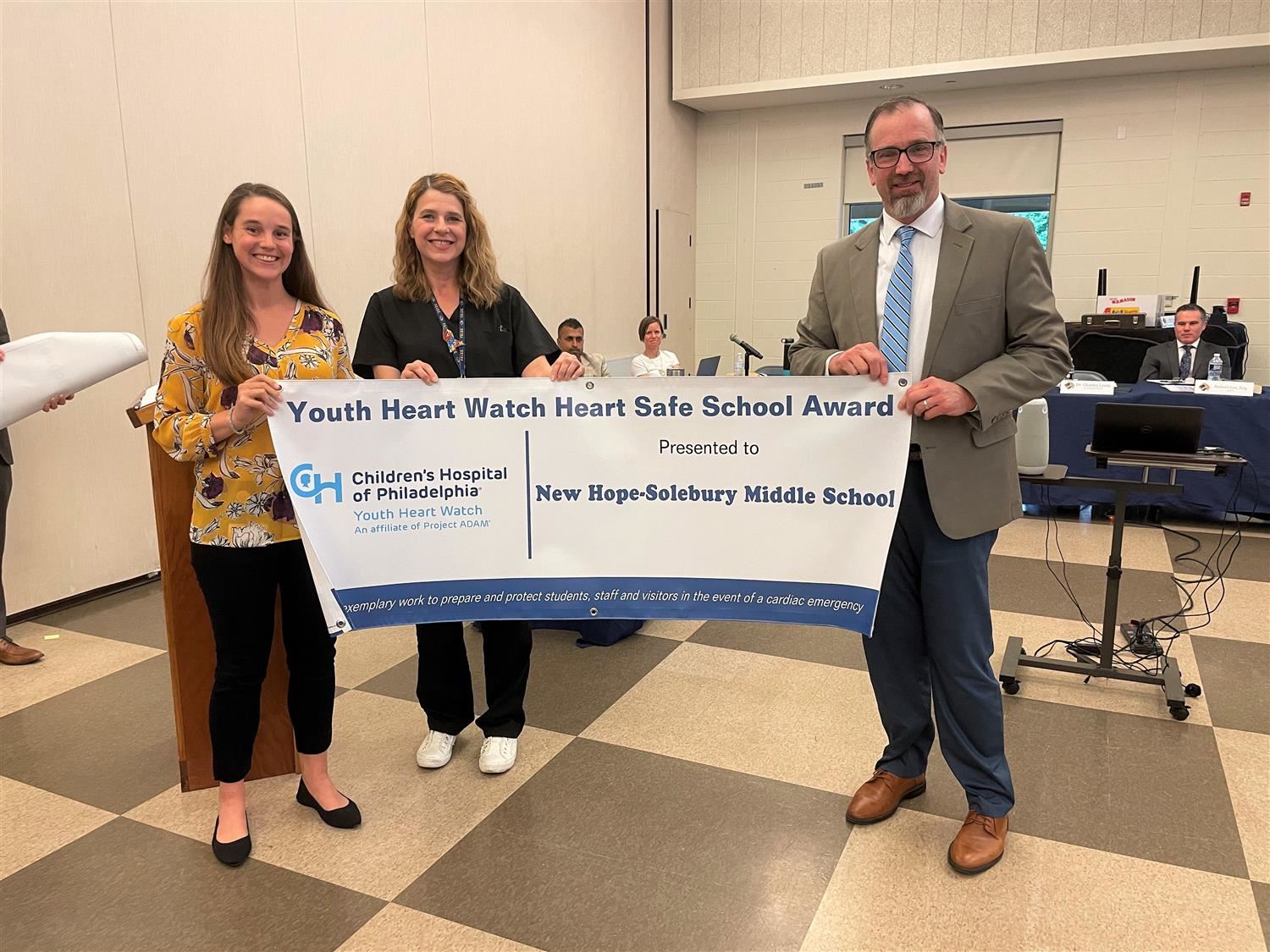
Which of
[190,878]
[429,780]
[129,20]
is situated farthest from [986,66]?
[190,878]

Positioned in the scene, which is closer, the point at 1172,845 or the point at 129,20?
the point at 1172,845

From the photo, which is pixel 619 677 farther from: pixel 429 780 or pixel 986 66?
pixel 986 66

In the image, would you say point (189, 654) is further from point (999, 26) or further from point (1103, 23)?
point (1103, 23)

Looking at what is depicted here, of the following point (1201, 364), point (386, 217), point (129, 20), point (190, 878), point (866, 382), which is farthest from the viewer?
point (1201, 364)

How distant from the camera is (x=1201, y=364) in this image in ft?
19.8

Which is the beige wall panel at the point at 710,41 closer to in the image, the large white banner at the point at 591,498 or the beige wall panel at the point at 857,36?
the beige wall panel at the point at 857,36

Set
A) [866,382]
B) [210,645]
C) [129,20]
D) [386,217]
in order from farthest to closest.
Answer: [386,217]
[129,20]
[210,645]
[866,382]

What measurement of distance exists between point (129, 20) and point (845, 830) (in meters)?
4.42

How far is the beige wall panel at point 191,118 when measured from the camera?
396cm

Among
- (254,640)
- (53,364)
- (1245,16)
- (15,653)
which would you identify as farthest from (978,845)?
(1245,16)

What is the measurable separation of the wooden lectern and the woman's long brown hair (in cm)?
30

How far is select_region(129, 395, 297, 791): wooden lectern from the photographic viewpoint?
210 cm

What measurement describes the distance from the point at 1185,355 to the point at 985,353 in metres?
5.32

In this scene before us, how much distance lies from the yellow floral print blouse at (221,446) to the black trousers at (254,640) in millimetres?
48
